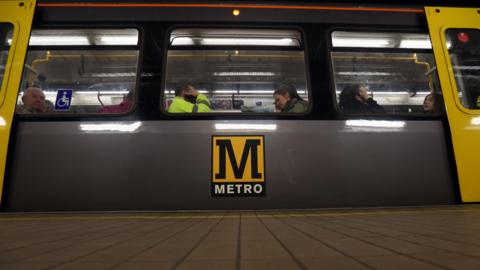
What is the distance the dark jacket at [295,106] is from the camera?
11.4 feet

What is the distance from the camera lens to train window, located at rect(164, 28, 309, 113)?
3572mm

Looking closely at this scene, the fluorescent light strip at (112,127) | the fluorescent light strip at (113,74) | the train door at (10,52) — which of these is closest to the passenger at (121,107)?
the fluorescent light strip at (112,127)

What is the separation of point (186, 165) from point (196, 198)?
1.19 ft

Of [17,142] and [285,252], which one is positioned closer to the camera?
[285,252]

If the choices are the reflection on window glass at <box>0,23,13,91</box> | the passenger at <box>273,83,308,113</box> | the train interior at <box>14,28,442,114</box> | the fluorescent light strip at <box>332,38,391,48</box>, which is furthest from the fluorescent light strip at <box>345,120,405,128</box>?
the reflection on window glass at <box>0,23,13,91</box>

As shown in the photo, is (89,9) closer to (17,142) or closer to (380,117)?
(17,142)

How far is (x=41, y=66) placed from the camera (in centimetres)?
383

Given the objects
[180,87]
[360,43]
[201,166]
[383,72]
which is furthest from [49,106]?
[383,72]

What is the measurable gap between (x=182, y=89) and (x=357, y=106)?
2.07m

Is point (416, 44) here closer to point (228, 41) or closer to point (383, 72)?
point (383, 72)

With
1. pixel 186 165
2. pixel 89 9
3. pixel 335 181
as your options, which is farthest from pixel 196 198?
pixel 89 9

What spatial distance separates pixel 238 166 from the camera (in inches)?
128

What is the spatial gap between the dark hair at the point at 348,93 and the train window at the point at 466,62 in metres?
1.13

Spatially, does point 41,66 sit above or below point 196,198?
above
